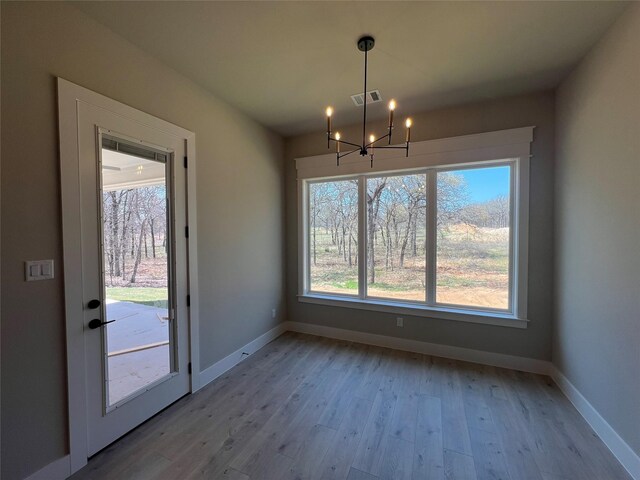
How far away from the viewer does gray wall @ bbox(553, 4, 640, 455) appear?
163 cm

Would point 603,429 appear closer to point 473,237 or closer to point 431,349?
point 431,349

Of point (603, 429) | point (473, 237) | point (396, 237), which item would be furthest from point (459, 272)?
point (603, 429)

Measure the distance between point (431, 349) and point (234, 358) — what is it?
230 centimetres

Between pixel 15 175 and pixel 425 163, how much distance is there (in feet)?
11.1

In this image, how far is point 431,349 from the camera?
3141 mm

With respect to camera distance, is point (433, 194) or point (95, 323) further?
point (433, 194)

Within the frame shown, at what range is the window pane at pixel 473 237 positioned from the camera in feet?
9.59

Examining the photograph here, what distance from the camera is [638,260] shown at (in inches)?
62.3

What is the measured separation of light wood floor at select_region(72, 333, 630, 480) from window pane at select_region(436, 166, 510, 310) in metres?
0.83

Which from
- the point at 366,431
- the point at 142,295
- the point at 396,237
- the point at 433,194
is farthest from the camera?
the point at 396,237

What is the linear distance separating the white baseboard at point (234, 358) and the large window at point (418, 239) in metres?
0.72

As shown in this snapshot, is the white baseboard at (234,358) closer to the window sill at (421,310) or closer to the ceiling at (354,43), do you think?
the window sill at (421,310)

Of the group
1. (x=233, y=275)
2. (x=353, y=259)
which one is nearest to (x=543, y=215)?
(x=353, y=259)

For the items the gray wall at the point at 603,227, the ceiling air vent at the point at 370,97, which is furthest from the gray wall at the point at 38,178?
the gray wall at the point at 603,227
